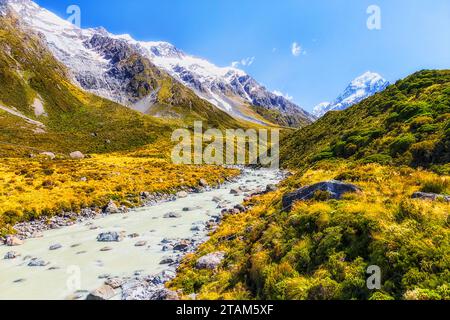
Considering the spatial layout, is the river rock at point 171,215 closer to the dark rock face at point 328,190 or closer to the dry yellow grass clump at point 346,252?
the dry yellow grass clump at point 346,252

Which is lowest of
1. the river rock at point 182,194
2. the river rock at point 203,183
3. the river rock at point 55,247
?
the river rock at point 55,247

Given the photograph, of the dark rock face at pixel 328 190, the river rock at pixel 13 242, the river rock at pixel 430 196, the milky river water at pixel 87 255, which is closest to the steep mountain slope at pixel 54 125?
the river rock at pixel 13 242

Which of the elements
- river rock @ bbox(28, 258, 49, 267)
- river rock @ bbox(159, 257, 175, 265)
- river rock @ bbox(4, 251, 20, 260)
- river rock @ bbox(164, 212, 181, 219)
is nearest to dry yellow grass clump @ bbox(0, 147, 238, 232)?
river rock @ bbox(4, 251, 20, 260)

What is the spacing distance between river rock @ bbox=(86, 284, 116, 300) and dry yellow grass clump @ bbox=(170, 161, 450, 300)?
2762mm

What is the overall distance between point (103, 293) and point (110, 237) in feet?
36.6

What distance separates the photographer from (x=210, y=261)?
1762 cm

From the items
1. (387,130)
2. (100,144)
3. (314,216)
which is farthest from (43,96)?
(314,216)

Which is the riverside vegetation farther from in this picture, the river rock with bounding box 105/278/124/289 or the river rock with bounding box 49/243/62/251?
the river rock with bounding box 49/243/62/251

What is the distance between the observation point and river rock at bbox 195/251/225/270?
17156 millimetres

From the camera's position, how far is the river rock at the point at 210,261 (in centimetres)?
1716

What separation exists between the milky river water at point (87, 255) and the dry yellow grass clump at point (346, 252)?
4.44m

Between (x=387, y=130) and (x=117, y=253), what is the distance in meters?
33.8

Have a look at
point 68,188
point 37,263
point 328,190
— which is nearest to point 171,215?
point 37,263

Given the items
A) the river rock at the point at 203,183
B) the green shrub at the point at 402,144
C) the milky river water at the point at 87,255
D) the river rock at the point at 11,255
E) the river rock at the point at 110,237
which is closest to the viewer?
the milky river water at the point at 87,255
